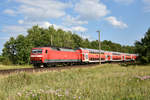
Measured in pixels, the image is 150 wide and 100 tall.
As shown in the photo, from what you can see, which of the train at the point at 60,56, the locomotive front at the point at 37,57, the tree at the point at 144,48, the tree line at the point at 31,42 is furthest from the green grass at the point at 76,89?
the tree at the point at 144,48

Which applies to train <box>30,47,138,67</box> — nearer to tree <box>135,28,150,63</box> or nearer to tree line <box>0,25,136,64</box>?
tree line <box>0,25,136,64</box>

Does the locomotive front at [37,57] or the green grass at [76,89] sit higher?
the locomotive front at [37,57]

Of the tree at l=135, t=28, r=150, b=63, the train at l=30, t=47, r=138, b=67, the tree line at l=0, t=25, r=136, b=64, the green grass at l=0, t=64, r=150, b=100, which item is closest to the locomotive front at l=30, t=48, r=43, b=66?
the train at l=30, t=47, r=138, b=67

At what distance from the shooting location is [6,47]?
55.7 metres

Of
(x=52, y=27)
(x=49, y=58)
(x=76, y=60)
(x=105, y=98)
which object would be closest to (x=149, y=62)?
(x=76, y=60)

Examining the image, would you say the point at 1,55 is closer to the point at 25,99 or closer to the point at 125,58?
the point at 125,58

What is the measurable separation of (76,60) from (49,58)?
1096cm

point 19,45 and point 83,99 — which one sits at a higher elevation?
point 19,45

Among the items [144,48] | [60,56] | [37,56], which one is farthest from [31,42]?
[144,48]

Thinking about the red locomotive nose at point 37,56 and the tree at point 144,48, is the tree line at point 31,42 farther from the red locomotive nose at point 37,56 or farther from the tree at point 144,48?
Result: the red locomotive nose at point 37,56

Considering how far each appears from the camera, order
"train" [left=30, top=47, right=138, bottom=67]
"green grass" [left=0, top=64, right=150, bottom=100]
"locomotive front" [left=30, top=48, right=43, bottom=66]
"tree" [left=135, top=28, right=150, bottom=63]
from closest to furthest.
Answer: "green grass" [left=0, top=64, right=150, bottom=100], "locomotive front" [left=30, top=48, right=43, bottom=66], "train" [left=30, top=47, right=138, bottom=67], "tree" [left=135, top=28, right=150, bottom=63]

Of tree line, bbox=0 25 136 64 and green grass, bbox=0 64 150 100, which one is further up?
tree line, bbox=0 25 136 64

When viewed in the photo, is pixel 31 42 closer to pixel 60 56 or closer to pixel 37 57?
pixel 60 56

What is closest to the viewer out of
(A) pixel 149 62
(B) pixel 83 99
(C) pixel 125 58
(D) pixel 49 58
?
(B) pixel 83 99
